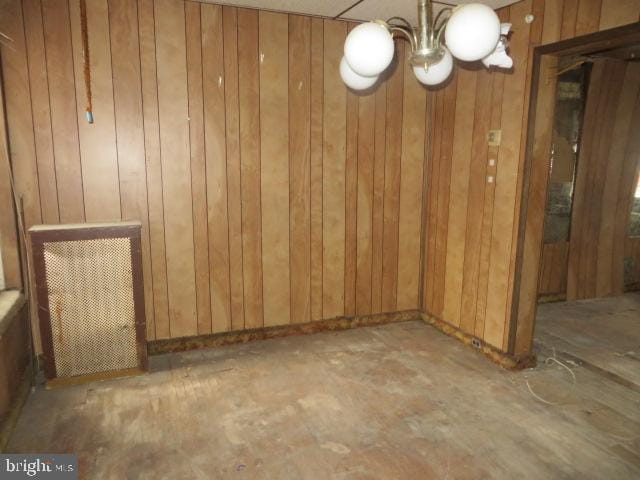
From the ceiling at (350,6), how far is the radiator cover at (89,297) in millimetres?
1704

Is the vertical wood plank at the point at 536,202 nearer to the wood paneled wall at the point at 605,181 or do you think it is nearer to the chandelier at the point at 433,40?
the chandelier at the point at 433,40

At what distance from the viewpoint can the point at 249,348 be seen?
11.2 ft

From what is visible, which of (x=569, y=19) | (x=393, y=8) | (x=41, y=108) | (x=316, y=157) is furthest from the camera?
(x=316, y=157)

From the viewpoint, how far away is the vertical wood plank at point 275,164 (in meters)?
3.27

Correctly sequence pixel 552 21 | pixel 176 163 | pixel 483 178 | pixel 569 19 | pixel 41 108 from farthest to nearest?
pixel 483 178, pixel 176 163, pixel 41 108, pixel 552 21, pixel 569 19

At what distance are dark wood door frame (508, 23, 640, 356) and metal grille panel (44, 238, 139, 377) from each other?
8.30 feet

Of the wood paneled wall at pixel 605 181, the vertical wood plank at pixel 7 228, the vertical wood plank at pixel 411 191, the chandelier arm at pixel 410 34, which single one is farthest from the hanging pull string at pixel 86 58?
the wood paneled wall at pixel 605 181

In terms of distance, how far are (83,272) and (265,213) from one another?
4.26 feet

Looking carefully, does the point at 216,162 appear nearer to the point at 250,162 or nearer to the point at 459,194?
the point at 250,162

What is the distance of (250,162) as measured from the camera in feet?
11.0

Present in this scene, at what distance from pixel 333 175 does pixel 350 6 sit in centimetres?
120

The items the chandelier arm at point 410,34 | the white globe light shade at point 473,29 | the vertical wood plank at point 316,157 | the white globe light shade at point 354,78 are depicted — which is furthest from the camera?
the vertical wood plank at point 316,157

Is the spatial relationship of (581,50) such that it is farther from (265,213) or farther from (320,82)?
(265,213)

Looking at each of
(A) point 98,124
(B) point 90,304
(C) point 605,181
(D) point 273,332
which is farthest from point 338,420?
(C) point 605,181
